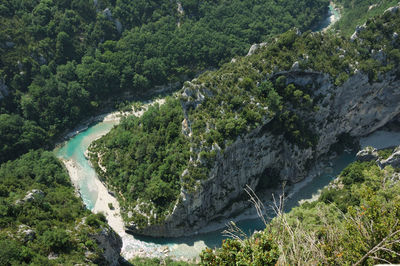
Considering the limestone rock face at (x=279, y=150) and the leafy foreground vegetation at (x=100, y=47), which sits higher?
the leafy foreground vegetation at (x=100, y=47)

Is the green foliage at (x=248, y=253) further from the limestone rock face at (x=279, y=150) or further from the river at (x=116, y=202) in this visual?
the river at (x=116, y=202)

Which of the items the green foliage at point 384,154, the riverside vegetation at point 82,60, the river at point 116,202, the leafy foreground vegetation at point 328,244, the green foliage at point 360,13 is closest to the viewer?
the leafy foreground vegetation at point 328,244

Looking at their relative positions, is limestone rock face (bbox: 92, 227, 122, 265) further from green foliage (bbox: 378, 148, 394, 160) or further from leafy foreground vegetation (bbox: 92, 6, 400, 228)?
green foliage (bbox: 378, 148, 394, 160)

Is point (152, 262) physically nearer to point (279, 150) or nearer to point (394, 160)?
point (279, 150)

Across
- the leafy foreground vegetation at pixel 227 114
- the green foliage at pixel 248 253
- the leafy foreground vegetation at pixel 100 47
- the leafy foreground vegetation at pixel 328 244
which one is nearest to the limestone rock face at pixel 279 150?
the leafy foreground vegetation at pixel 227 114

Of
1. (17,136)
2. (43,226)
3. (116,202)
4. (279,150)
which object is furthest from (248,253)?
(17,136)

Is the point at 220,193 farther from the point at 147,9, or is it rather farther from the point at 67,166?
the point at 147,9

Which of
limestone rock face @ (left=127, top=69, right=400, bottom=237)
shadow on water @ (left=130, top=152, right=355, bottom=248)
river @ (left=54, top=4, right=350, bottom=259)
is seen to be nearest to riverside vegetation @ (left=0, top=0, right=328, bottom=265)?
river @ (left=54, top=4, right=350, bottom=259)
